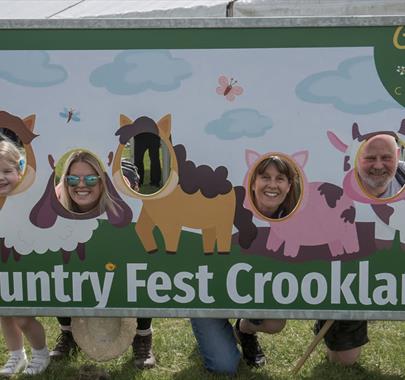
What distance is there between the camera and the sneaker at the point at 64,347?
3258 mm

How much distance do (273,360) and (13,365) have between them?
1.33 metres

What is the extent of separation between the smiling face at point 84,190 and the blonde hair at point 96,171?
0.01 metres

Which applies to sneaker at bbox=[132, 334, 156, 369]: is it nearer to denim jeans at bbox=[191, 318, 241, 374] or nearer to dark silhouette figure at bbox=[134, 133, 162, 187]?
denim jeans at bbox=[191, 318, 241, 374]

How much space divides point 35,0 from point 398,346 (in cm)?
606

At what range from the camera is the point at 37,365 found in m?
3.06

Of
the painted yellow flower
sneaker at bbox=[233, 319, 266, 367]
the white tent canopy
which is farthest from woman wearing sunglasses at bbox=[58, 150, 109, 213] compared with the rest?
the white tent canopy

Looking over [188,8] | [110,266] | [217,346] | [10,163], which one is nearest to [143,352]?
[217,346]

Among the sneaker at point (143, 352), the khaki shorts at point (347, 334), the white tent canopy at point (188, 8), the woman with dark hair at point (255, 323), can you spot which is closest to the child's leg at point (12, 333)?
the sneaker at point (143, 352)

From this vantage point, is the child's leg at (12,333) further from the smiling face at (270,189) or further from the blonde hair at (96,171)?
the smiling face at (270,189)

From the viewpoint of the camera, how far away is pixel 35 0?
7508mm

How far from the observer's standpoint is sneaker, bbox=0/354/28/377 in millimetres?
3020

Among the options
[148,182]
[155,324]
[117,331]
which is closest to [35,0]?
[148,182]

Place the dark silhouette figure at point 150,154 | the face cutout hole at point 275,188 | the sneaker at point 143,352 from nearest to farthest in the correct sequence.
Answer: the face cutout hole at point 275,188, the sneaker at point 143,352, the dark silhouette figure at point 150,154

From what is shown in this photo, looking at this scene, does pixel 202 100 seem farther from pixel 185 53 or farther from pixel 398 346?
pixel 398 346
